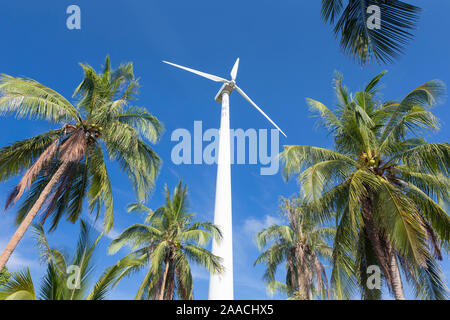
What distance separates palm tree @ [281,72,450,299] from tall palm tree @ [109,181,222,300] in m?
7.07

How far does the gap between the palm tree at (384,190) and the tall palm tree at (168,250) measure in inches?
→ 279

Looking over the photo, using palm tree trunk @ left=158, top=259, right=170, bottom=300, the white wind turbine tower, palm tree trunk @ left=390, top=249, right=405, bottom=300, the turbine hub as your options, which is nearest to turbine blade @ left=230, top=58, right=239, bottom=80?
the turbine hub

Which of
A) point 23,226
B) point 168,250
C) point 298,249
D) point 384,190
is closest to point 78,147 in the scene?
point 23,226

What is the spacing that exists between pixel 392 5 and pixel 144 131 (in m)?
12.1

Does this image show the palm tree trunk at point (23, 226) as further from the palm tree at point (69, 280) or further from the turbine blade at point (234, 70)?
the turbine blade at point (234, 70)

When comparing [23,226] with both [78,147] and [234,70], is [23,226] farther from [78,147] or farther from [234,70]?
[234,70]

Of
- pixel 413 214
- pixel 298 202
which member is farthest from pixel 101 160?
pixel 298 202

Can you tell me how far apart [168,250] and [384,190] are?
1283cm

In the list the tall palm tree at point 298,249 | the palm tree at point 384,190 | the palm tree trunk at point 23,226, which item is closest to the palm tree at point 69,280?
the palm tree trunk at point 23,226

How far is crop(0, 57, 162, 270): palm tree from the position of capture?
468 inches

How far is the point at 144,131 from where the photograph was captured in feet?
48.9

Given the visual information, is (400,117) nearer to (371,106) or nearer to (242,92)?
(371,106)

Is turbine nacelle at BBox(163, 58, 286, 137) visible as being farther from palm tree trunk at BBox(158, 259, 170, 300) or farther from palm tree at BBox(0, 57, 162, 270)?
palm tree trunk at BBox(158, 259, 170, 300)

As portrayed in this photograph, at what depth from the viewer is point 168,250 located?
60.4 feet
